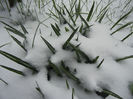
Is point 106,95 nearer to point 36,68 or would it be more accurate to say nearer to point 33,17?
point 36,68

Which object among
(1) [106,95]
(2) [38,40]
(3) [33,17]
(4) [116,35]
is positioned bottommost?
(1) [106,95]

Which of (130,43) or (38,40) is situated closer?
(38,40)

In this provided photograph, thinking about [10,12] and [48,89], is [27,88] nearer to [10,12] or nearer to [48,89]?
[48,89]

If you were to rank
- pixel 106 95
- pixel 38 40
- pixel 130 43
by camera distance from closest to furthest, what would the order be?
pixel 106 95, pixel 38 40, pixel 130 43

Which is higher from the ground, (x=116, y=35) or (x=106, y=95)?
(x=116, y=35)

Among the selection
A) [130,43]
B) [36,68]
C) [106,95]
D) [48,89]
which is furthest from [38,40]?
[130,43]

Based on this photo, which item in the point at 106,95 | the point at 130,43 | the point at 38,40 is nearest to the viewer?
the point at 106,95

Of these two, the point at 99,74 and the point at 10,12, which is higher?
the point at 10,12

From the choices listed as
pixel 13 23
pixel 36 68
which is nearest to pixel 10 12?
pixel 13 23

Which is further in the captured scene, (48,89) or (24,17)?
(24,17)
